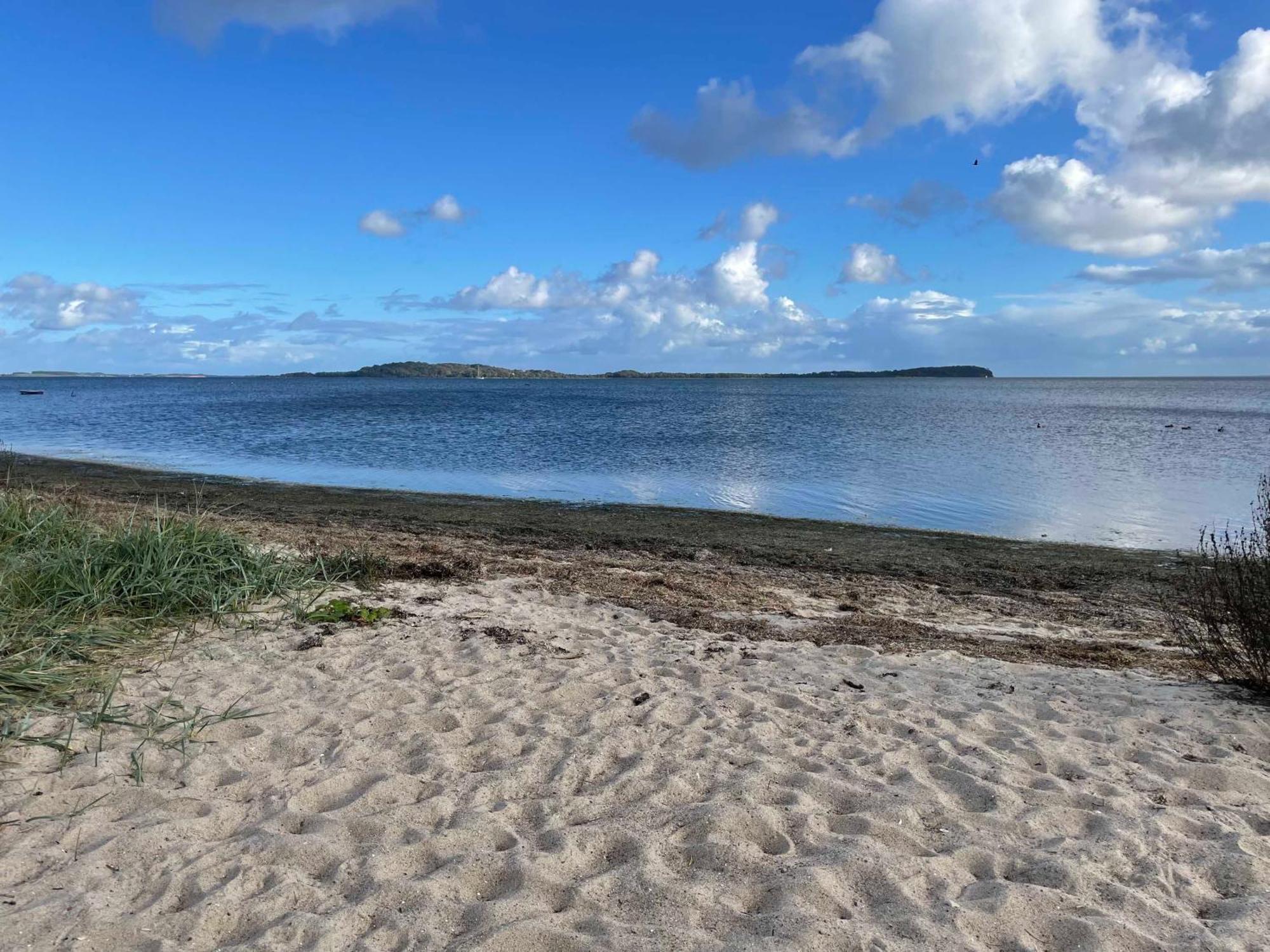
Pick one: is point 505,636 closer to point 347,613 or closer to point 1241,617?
point 347,613

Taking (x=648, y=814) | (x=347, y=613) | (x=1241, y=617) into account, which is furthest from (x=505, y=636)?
(x=1241, y=617)

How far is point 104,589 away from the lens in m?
6.21

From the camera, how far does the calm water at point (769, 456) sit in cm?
1814

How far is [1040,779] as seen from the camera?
4117 millimetres

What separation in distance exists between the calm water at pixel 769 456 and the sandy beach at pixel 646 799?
10992 mm

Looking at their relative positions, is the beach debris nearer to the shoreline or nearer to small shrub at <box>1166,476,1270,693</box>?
small shrub at <box>1166,476,1270,693</box>

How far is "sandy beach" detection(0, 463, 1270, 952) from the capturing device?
9.80 feet

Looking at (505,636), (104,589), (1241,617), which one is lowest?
(505,636)

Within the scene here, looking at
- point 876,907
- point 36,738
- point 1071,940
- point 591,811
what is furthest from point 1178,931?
point 36,738

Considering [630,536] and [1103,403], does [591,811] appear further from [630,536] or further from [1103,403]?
[1103,403]

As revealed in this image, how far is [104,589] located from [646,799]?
189 inches

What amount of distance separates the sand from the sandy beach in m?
0.02

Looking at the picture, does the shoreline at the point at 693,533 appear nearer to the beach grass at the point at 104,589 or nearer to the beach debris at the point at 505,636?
the beach grass at the point at 104,589

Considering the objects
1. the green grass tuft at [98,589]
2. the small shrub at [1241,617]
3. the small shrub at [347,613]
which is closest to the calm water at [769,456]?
the small shrub at [1241,617]
